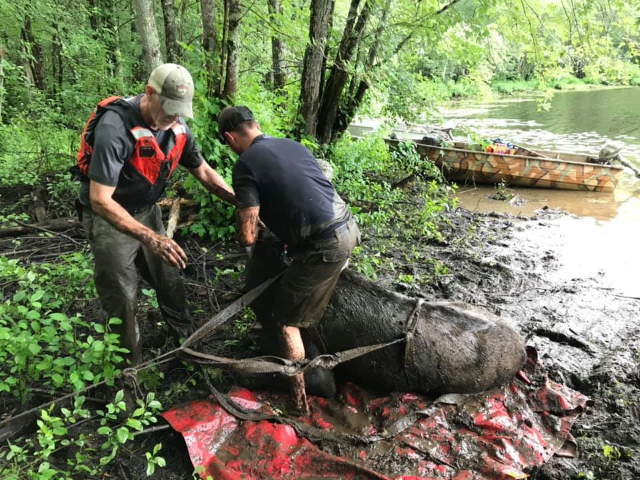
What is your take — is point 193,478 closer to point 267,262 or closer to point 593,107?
point 267,262

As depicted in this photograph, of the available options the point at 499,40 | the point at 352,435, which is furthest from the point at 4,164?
the point at 499,40

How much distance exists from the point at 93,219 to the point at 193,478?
1909 mm

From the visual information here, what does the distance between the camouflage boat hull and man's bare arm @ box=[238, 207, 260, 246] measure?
977 cm

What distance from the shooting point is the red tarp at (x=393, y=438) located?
2805 millimetres

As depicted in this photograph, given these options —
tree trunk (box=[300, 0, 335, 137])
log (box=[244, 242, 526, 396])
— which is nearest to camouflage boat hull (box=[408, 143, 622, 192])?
tree trunk (box=[300, 0, 335, 137])

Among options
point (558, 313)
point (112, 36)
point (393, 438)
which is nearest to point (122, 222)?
point (393, 438)

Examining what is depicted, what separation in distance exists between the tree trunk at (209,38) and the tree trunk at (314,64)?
148 centimetres

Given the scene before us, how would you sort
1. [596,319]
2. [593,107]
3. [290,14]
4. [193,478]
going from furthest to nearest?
[593,107]
[290,14]
[596,319]
[193,478]

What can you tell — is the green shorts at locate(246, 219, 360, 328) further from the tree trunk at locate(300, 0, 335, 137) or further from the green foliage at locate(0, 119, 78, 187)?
the green foliage at locate(0, 119, 78, 187)

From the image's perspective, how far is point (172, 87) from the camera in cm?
275

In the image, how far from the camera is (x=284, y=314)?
320cm

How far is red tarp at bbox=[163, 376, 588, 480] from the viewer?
9.20 feet

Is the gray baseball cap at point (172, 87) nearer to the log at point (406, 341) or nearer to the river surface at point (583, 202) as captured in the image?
the log at point (406, 341)

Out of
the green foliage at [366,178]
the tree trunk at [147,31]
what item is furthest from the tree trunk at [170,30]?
the green foliage at [366,178]
